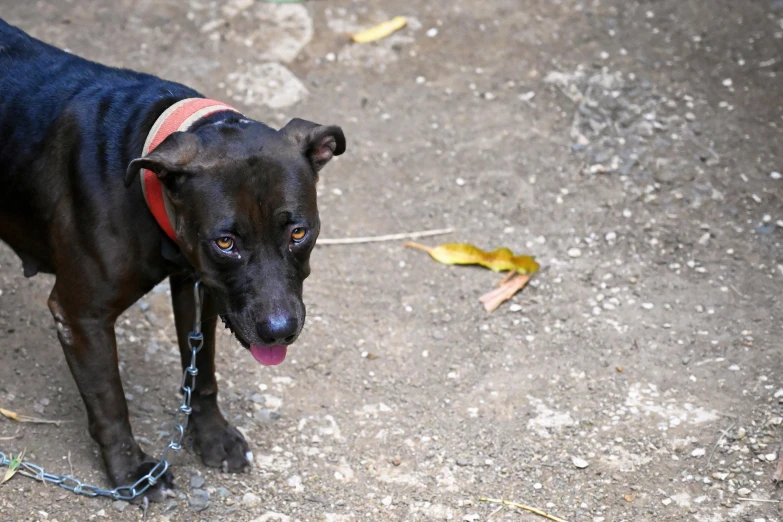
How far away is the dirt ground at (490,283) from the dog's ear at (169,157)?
5.40 ft

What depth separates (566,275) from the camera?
5.63 m

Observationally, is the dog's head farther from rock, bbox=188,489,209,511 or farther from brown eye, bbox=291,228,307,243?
rock, bbox=188,489,209,511

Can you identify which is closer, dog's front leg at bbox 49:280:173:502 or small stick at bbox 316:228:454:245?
dog's front leg at bbox 49:280:173:502

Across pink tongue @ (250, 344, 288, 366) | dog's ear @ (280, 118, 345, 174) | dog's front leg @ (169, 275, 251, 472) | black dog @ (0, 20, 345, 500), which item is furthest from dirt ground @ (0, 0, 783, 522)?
dog's ear @ (280, 118, 345, 174)

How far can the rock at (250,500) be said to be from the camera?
4.18 m

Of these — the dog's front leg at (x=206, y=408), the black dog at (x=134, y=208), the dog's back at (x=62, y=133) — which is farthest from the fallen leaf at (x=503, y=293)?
the dog's back at (x=62, y=133)

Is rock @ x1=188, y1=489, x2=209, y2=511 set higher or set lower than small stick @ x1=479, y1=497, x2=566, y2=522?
higher

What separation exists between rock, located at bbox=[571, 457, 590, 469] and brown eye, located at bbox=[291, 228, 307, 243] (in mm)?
1910

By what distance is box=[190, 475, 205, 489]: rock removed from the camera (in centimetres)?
426

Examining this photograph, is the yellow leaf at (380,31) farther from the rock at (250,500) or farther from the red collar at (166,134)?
the rock at (250,500)

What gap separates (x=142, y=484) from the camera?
4.11 metres

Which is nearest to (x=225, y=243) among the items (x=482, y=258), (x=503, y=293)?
(x=503, y=293)

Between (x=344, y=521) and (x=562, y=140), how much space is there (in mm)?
3499

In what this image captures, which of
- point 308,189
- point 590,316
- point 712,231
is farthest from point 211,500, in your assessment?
point 712,231
